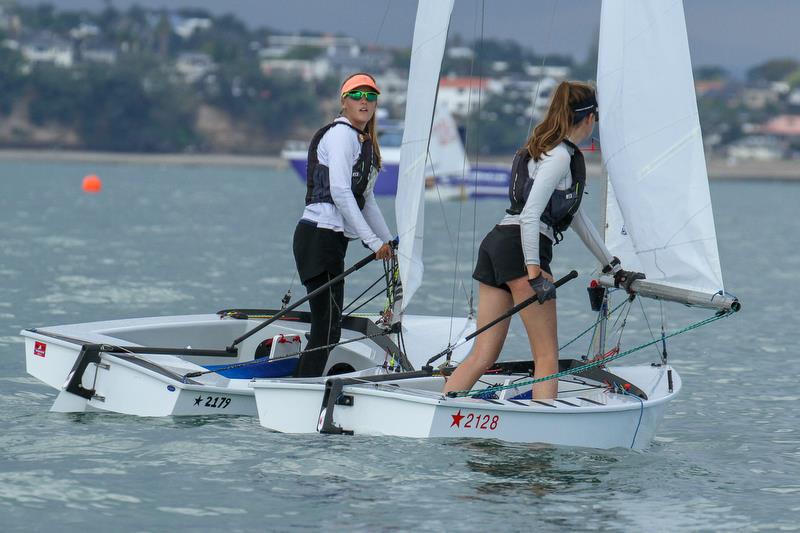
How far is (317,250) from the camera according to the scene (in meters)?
7.31

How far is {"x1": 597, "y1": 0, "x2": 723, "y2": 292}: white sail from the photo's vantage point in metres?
6.44

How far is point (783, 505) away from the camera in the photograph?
20.4 feet

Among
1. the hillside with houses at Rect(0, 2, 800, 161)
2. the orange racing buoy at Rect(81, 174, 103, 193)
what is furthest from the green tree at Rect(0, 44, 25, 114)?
the orange racing buoy at Rect(81, 174, 103, 193)

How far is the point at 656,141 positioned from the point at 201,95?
12148cm

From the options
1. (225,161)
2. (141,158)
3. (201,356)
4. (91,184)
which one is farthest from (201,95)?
(201,356)

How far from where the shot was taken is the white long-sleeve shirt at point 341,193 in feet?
23.4

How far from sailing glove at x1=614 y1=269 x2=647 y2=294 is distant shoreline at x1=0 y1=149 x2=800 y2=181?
86.2m

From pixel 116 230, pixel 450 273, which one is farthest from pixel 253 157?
pixel 450 273

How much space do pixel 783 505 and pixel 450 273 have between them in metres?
13.4

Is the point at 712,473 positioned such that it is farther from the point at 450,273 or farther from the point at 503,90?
the point at 503,90

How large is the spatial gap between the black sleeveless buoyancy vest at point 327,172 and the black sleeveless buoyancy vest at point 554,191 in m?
1.18

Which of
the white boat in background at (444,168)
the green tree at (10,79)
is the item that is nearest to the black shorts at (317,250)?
the white boat in background at (444,168)

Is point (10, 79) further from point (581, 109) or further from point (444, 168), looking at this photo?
point (581, 109)

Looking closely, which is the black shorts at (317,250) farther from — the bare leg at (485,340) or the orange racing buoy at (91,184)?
the orange racing buoy at (91,184)
